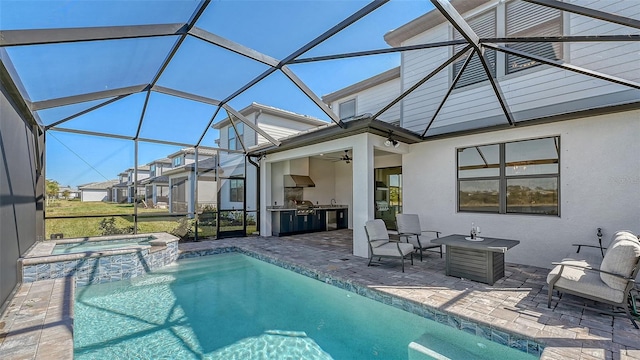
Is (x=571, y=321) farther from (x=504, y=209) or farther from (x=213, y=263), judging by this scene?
(x=213, y=263)

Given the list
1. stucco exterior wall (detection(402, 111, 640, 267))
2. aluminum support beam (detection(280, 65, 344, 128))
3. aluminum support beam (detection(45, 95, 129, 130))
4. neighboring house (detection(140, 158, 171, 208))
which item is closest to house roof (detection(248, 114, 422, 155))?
aluminum support beam (detection(280, 65, 344, 128))

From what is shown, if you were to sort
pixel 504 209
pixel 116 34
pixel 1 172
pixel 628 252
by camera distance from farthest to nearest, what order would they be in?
pixel 504 209 < pixel 1 172 < pixel 116 34 < pixel 628 252

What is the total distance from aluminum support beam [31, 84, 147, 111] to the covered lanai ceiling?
0.02 m

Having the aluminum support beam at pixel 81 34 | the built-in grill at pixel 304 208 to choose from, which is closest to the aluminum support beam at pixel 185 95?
the aluminum support beam at pixel 81 34

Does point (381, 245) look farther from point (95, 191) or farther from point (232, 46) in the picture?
point (95, 191)

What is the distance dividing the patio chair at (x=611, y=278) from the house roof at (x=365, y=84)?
280 inches

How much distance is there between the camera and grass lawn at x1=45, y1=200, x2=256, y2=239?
764 cm

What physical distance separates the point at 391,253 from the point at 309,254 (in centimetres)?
231

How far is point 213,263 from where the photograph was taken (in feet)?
23.9

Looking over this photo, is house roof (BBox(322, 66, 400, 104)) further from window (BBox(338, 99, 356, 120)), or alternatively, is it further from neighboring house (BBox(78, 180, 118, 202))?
neighboring house (BBox(78, 180, 118, 202))

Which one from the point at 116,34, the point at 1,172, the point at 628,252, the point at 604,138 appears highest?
the point at 116,34

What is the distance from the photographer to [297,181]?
37.2ft

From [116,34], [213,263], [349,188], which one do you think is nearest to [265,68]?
[116,34]

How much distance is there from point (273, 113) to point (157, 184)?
577cm
